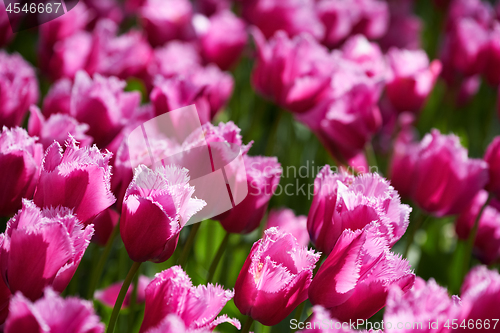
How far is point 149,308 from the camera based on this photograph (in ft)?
1.08

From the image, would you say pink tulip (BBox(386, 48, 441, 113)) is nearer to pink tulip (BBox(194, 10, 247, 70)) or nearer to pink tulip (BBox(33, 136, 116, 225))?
pink tulip (BBox(194, 10, 247, 70))

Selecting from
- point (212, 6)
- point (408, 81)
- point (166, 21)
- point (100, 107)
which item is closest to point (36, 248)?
point (100, 107)

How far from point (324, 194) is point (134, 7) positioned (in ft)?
3.66

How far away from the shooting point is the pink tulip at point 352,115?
0.71 m

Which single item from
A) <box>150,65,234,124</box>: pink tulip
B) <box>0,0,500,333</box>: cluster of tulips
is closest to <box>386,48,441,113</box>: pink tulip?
<box>0,0,500,333</box>: cluster of tulips

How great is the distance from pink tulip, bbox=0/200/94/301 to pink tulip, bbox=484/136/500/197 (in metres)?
Result: 0.49

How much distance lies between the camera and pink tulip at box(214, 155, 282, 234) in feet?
1.46

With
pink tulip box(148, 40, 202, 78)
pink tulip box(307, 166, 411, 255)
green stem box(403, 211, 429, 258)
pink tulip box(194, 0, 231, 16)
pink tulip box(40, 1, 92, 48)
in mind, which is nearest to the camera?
pink tulip box(307, 166, 411, 255)

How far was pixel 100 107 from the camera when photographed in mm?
547

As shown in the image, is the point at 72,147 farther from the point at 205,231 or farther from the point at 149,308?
the point at 205,231

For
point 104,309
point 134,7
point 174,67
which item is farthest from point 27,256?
point 134,7

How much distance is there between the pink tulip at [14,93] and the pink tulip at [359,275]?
0.39m

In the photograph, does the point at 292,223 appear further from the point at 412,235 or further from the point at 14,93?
the point at 14,93

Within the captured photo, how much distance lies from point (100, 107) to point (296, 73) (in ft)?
1.03
